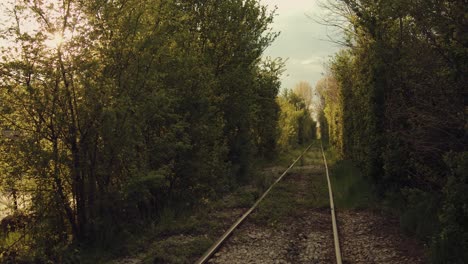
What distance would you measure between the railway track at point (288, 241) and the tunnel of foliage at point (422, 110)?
1.71 m

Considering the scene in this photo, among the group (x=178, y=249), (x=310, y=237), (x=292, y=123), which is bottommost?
(x=310, y=237)

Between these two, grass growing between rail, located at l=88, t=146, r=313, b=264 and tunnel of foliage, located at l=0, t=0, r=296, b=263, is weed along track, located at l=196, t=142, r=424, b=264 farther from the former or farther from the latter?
tunnel of foliage, located at l=0, t=0, r=296, b=263

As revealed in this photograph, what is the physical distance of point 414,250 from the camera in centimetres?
689

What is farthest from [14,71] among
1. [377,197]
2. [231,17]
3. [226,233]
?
[231,17]

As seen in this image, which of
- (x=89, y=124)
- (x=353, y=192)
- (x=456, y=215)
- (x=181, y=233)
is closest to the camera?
(x=456, y=215)

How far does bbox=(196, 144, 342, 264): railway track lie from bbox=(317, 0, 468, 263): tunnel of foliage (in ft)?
5.60

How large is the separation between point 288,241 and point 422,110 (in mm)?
3633

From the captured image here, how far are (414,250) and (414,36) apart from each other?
4217 millimetres

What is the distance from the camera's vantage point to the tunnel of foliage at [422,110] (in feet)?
18.0

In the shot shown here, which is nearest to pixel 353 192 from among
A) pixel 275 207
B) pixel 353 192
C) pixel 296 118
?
pixel 353 192

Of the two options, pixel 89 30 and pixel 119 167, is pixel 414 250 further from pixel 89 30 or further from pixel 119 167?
Result: pixel 89 30

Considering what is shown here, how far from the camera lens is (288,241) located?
7918mm

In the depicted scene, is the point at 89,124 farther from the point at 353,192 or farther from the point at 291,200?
the point at 353,192

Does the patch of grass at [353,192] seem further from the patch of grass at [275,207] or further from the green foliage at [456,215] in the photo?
the green foliage at [456,215]
